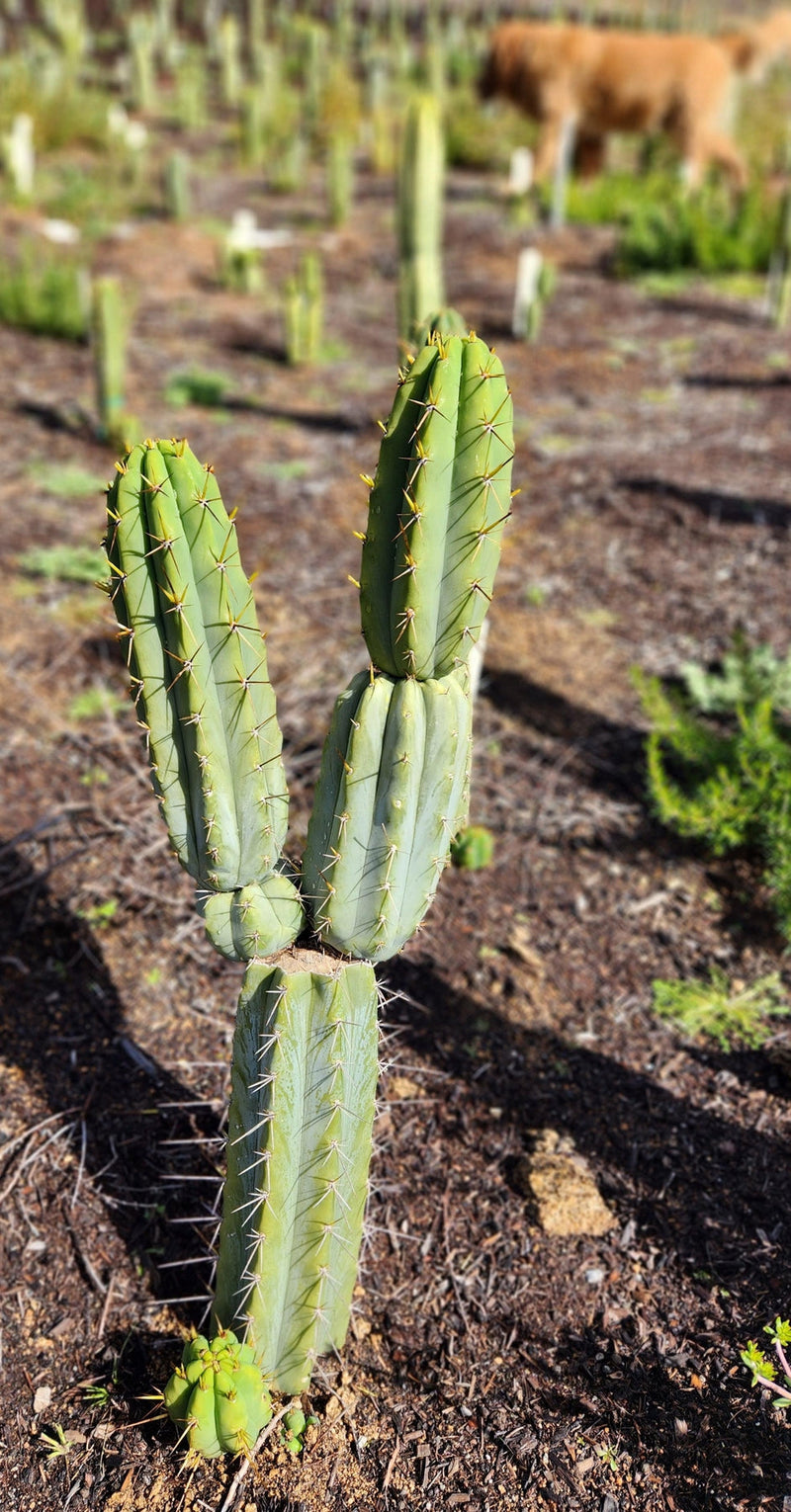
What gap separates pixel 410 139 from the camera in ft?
18.7

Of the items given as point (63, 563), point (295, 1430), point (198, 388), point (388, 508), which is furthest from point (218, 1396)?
point (198, 388)

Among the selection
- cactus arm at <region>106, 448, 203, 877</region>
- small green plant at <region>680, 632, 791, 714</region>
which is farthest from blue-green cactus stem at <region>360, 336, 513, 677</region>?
small green plant at <region>680, 632, 791, 714</region>

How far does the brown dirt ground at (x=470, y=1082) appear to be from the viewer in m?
2.12

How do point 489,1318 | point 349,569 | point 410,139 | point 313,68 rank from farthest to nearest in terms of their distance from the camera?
point 313,68
point 410,139
point 349,569
point 489,1318

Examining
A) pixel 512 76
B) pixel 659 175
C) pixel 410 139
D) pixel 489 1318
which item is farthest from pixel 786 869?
pixel 512 76

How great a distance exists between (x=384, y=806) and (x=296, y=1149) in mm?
617

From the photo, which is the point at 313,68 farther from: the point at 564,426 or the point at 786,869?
the point at 786,869

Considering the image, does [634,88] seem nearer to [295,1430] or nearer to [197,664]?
[197,664]

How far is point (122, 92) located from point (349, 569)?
13.1 metres

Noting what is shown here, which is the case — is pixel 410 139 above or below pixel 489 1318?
above

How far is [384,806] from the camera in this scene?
6.06ft

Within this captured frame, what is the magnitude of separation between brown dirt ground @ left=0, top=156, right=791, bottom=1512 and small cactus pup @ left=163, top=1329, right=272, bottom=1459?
110 mm

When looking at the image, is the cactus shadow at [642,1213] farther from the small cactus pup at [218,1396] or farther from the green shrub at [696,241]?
the green shrub at [696,241]

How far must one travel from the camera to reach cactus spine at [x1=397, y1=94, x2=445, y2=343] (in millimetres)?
5668
